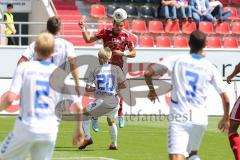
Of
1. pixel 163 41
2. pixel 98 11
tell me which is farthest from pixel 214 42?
pixel 98 11

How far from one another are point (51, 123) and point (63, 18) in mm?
22540

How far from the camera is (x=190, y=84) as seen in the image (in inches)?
400

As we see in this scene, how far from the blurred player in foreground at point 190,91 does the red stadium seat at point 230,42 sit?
22.1 metres

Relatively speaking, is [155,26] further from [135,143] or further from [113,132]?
[113,132]

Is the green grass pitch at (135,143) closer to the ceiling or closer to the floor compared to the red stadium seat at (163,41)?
closer to the floor

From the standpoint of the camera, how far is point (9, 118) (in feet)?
76.6

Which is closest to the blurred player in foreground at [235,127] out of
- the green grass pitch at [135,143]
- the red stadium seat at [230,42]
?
the green grass pitch at [135,143]

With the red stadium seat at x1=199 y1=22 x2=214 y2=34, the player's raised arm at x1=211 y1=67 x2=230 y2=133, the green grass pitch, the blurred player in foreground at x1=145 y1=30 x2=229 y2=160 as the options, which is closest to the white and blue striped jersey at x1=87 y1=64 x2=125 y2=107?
the green grass pitch

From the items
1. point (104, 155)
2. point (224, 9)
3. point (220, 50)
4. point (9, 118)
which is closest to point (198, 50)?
point (104, 155)

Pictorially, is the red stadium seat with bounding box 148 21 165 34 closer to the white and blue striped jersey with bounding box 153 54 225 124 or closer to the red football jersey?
the red football jersey

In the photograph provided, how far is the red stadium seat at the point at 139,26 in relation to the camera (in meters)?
31.1

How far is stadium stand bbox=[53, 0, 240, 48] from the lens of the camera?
31094 mm

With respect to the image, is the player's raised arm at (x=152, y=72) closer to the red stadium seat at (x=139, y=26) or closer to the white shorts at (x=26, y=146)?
the white shorts at (x=26, y=146)

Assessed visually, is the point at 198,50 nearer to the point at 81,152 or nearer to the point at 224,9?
the point at 81,152
